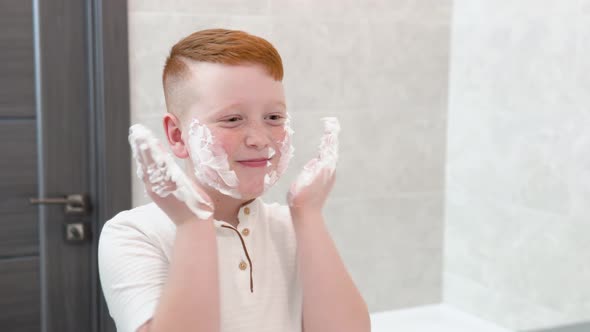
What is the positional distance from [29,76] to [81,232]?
0.38 meters

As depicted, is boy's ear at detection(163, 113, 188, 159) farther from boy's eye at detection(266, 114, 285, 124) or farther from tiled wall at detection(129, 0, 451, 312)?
tiled wall at detection(129, 0, 451, 312)

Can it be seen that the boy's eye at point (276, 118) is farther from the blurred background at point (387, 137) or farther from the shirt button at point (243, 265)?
the blurred background at point (387, 137)

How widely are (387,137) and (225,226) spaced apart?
1099 mm

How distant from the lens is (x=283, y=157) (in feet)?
2.77

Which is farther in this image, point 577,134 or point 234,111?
point 577,134

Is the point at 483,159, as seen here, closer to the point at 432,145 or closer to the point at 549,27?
the point at 432,145

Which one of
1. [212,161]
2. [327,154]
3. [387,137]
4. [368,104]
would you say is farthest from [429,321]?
[212,161]

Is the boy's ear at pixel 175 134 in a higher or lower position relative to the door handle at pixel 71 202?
higher

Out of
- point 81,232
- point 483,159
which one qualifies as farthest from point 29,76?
point 483,159

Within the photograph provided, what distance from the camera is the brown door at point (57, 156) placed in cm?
151

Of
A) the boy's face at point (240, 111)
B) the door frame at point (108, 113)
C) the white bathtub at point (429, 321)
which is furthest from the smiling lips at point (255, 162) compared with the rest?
the white bathtub at point (429, 321)

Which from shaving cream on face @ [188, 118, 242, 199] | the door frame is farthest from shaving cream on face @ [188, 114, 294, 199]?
the door frame

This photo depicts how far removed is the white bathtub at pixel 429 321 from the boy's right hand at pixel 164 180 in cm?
120

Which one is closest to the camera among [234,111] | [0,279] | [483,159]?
[234,111]
